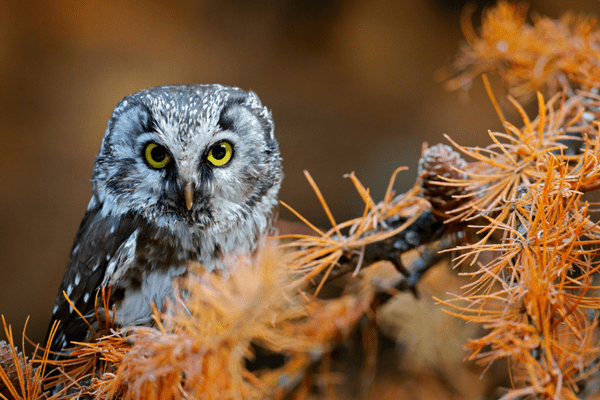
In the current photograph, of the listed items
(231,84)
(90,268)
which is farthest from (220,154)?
(231,84)

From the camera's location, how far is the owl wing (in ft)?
1.98

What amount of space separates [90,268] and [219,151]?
31cm

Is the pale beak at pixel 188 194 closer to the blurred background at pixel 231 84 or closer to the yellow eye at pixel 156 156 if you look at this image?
the yellow eye at pixel 156 156

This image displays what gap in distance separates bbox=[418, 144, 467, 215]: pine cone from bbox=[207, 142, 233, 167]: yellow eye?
322 millimetres

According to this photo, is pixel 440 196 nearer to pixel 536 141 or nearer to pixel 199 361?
pixel 536 141

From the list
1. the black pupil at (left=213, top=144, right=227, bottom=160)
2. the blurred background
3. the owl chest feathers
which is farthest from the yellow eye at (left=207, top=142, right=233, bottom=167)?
the blurred background

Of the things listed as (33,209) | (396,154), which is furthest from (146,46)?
(396,154)

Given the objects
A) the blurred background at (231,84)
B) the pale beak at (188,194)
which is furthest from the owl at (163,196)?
the blurred background at (231,84)

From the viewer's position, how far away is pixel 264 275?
37 cm

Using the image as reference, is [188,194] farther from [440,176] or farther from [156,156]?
[440,176]

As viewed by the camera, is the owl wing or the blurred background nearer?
the owl wing

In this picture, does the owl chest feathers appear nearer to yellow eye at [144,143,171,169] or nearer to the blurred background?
yellow eye at [144,143,171,169]

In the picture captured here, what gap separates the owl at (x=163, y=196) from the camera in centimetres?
56

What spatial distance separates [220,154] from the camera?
61cm
